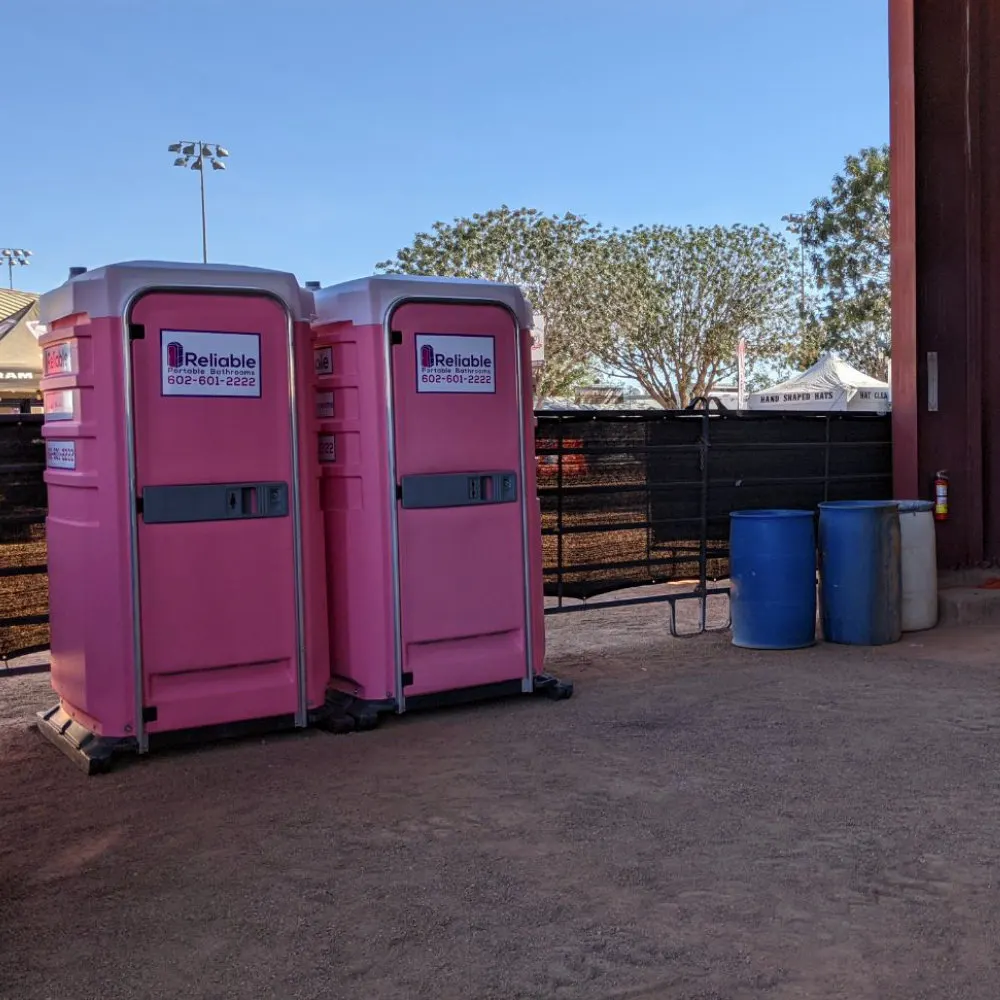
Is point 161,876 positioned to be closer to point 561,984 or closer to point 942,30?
point 561,984

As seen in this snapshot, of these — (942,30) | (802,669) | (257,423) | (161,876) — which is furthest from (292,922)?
(942,30)

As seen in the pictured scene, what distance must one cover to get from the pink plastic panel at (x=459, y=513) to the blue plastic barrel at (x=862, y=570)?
2.65 m

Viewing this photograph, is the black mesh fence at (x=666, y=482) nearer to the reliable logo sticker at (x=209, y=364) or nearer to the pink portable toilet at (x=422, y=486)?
the pink portable toilet at (x=422, y=486)

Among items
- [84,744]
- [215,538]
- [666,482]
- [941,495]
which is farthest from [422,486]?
[941,495]

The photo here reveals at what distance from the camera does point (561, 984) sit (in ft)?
11.0

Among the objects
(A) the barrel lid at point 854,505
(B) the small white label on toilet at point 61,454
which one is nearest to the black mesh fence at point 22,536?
(B) the small white label on toilet at point 61,454

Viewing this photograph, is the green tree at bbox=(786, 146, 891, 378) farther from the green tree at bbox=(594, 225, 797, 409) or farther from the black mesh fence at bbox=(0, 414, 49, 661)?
the black mesh fence at bbox=(0, 414, 49, 661)

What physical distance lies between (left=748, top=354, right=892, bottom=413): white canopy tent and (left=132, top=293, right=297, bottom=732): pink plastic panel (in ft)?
69.7

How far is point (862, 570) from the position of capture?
8258 mm

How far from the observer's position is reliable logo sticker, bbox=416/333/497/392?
632 centimetres

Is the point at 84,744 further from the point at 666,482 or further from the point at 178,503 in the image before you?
the point at 666,482

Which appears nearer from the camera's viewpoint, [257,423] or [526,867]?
[526,867]

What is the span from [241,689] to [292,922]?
2.26 meters

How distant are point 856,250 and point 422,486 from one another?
3194cm
